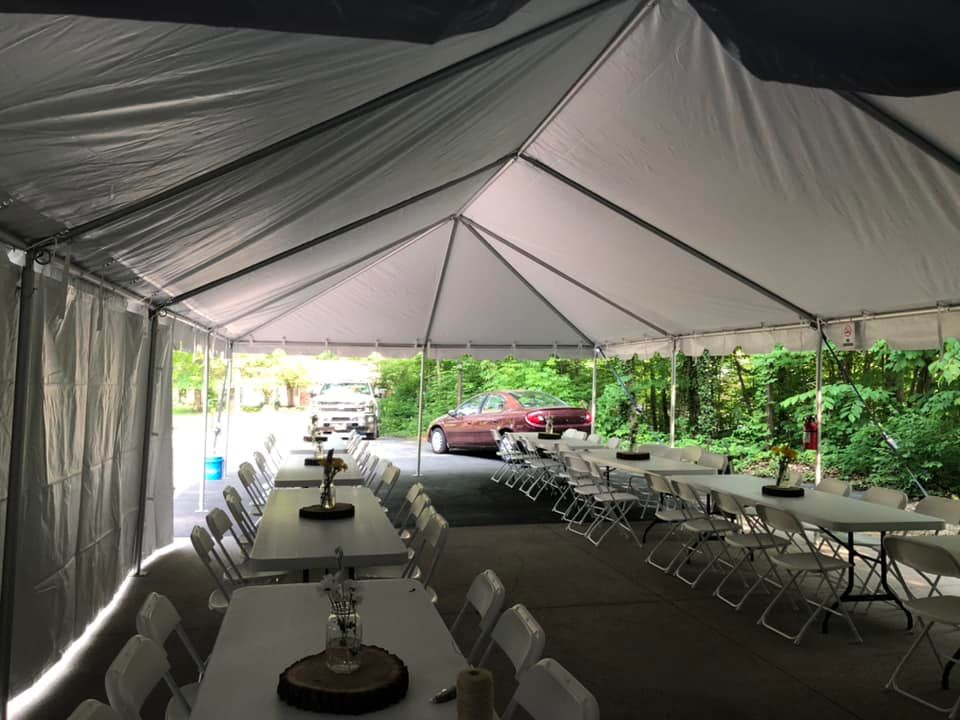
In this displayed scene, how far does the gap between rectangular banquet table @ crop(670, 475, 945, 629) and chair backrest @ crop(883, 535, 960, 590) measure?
0.50m

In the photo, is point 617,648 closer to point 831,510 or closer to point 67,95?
point 831,510

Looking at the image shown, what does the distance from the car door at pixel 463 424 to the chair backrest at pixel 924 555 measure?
1140cm

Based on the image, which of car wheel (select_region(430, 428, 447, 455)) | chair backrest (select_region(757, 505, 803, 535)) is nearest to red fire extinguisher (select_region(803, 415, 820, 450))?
chair backrest (select_region(757, 505, 803, 535))

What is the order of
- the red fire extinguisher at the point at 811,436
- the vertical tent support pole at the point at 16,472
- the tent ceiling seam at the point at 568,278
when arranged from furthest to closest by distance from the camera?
the tent ceiling seam at the point at 568,278, the red fire extinguisher at the point at 811,436, the vertical tent support pole at the point at 16,472

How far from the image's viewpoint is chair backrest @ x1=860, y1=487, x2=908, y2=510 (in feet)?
18.2

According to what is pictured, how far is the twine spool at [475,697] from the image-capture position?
1.63m

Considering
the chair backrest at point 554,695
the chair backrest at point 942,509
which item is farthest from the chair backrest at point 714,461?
the chair backrest at point 554,695

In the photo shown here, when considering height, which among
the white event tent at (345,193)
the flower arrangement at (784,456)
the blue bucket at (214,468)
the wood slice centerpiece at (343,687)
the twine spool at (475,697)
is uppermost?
the white event tent at (345,193)

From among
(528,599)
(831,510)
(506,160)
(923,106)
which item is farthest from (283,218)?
(831,510)

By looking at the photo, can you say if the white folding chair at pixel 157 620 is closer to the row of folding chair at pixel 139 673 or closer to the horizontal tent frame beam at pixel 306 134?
the row of folding chair at pixel 139 673

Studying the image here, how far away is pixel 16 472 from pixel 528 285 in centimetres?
825

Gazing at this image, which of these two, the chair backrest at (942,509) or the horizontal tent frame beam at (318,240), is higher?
the horizontal tent frame beam at (318,240)

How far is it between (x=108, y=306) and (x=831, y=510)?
5.25 meters

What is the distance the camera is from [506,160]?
654 cm
